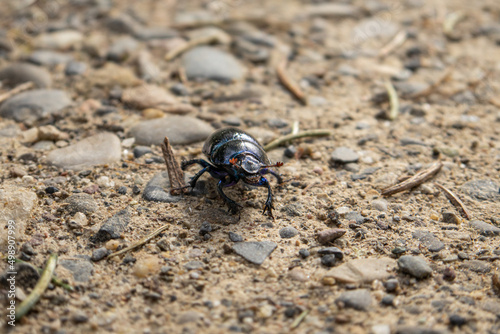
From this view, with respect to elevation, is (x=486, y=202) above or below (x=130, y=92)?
below

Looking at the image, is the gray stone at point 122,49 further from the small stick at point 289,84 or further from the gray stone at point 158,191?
the gray stone at point 158,191

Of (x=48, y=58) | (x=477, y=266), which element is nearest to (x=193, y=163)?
(x=477, y=266)

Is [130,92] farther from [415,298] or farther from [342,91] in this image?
[415,298]

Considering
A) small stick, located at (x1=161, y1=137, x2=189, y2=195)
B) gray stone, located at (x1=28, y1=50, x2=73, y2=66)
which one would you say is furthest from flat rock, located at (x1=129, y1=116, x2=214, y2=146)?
gray stone, located at (x1=28, y1=50, x2=73, y2=66)

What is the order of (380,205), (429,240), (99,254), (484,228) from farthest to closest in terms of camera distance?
(380,205) → (484,228) → (429,240) → (99,254)

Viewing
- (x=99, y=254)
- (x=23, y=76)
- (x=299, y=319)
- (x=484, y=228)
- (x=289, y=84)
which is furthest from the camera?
(x=289, y=84)

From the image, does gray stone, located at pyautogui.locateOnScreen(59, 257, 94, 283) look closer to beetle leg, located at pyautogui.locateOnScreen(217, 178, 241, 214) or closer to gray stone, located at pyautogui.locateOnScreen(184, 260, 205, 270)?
gray stone, located at pyautogui.locateOnScreen(184, 260, 205, 270)

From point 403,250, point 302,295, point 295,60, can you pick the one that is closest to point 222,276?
point 302,295

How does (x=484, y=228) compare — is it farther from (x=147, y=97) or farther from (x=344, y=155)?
(x=147, y=97)
